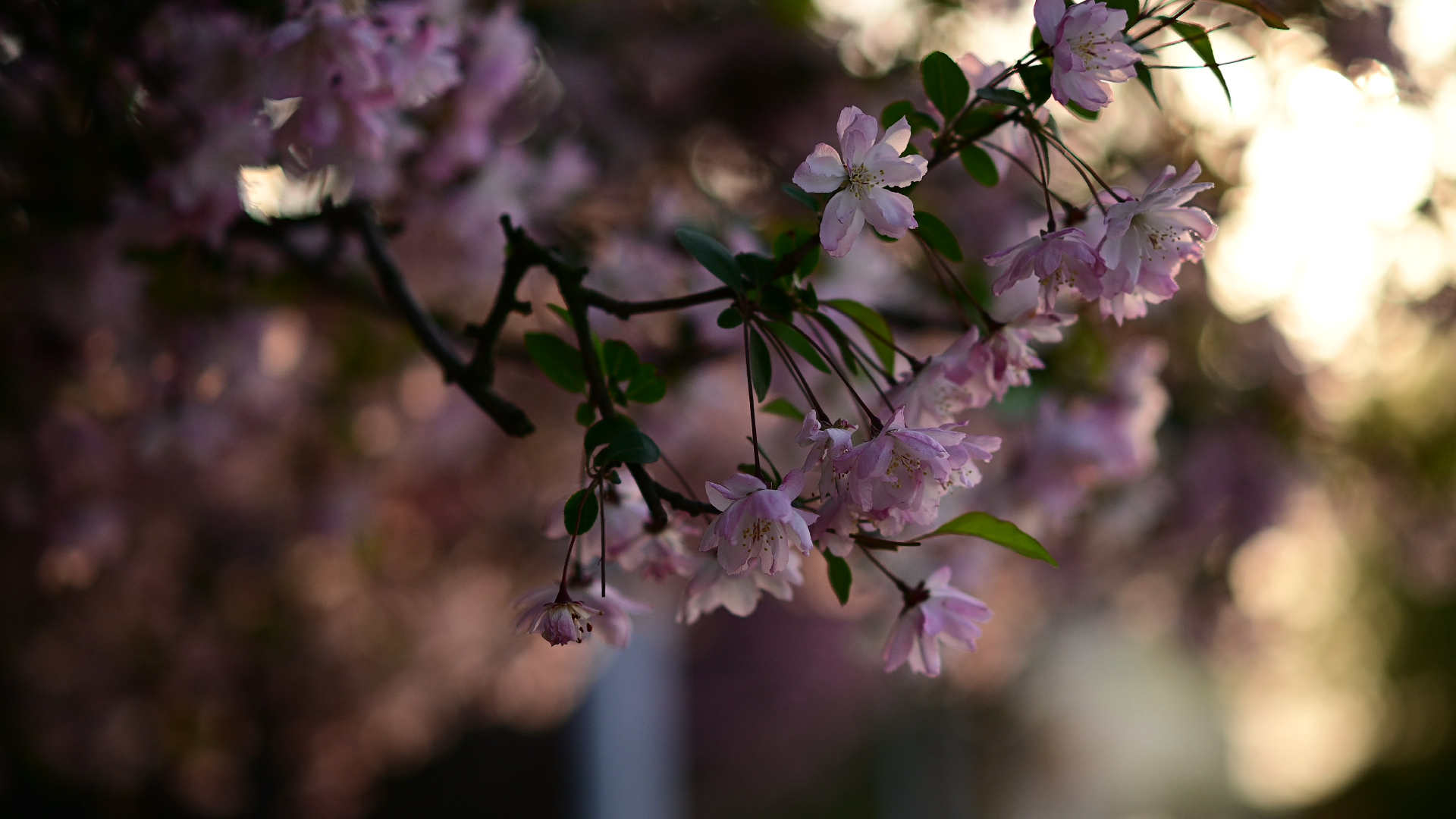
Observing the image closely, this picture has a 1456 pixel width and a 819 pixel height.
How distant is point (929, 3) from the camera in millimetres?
1578

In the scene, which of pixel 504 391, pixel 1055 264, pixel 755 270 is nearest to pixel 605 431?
pixel 755 270

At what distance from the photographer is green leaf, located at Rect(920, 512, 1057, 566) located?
1.70ft

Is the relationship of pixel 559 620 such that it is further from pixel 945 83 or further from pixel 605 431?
pixel 945 83

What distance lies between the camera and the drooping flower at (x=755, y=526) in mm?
486

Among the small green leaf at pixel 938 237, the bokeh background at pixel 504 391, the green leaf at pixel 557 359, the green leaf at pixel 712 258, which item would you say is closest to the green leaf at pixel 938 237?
the small green leaf at pixel 938 237

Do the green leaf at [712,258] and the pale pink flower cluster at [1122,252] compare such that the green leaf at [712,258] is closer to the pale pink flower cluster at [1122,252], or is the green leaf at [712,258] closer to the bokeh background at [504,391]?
the pale pink flower cluster at [1122,252]

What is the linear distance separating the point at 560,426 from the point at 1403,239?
166 centimetres

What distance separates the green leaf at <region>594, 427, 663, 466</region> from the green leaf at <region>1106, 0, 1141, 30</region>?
0.35 metres

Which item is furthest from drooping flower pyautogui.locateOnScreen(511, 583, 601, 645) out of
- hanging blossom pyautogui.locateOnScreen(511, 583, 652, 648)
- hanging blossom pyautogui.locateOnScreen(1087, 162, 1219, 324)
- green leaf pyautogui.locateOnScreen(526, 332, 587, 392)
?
hanging blossom pyautogui.locateOnScreen(1087, 162, 1219, 324)

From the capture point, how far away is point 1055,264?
0.53 meters

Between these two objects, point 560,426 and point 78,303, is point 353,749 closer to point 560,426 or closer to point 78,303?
point 560,426

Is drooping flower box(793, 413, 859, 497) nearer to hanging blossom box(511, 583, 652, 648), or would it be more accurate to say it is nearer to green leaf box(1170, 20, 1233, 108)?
hanging blossom box(511, 583, 652, 648)

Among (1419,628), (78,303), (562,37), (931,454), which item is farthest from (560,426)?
(1419,628)

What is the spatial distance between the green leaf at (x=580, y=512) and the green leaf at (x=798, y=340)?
0.14 m
